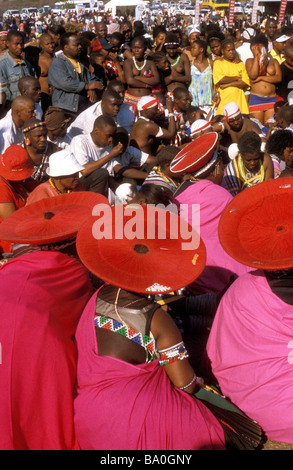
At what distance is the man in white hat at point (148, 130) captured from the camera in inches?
242

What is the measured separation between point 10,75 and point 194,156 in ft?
12.8

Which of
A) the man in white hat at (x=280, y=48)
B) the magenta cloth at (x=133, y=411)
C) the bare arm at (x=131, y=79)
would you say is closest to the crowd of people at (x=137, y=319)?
the magenta cloth at (x=133, y=411)

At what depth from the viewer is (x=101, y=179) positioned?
17.9 ft

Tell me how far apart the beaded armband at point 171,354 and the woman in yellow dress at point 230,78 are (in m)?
5.73

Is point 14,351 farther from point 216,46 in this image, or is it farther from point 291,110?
point 216,46

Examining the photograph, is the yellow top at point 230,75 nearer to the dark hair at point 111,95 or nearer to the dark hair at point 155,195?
the dark hair at point 111,95

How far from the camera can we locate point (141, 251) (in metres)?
2.59

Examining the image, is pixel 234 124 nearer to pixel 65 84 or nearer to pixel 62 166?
pixel 65 84

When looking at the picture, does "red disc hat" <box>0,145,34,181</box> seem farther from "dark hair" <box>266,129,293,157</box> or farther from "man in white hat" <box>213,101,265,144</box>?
"man in white hat" <box>213,101,265,144</box>

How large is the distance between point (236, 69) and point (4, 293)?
662 centimetres

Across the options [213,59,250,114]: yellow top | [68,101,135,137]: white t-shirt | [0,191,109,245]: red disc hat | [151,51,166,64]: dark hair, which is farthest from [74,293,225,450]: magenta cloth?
[151,51,166,64]: dark hair

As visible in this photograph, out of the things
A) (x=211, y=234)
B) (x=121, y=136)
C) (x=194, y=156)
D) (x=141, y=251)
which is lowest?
(x=211, y=234)

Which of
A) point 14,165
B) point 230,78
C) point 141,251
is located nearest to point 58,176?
point 14,165

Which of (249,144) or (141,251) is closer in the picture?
(141,251)
